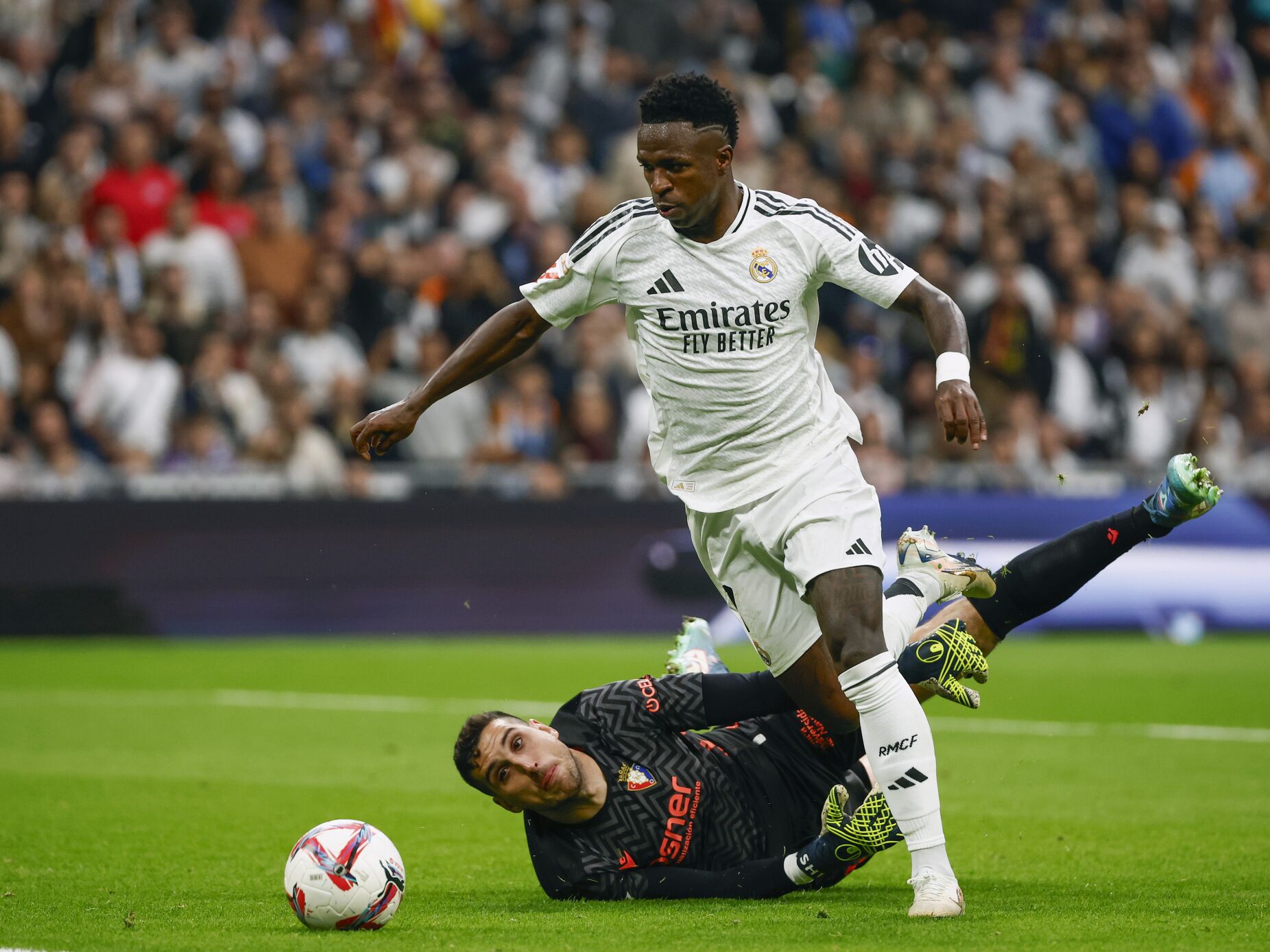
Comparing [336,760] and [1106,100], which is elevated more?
[1106,100]

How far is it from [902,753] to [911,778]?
0.28ft

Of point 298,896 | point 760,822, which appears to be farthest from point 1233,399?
point 298,896

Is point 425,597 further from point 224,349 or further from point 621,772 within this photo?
point 621,772

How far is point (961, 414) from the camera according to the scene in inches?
219

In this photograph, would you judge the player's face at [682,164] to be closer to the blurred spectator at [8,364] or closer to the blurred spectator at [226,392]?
the blurred spectator at [226,392]

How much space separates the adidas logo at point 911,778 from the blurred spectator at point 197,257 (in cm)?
1150

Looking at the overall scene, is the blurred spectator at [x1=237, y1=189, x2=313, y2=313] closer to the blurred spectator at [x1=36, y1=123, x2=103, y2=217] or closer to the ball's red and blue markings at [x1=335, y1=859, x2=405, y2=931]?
the blurred spectator at [x1=36, y1=123, x2=103, y2=217]

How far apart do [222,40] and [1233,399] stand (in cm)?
1063

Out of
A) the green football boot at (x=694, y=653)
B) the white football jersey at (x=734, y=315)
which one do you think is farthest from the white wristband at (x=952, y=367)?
the green football boot at (x=694, y=653)

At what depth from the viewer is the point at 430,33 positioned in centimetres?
1941

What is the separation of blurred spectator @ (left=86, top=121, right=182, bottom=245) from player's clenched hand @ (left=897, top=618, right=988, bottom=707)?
38.3 ft

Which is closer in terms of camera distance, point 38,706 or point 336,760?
point 336,760

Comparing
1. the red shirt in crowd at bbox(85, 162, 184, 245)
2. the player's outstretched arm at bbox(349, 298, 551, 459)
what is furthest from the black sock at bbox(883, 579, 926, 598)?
the red shirt in crowd at bbox(85, 162, 184, 245)

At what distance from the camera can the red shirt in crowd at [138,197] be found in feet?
53.8
